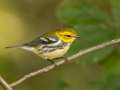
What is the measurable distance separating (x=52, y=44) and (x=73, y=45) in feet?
1.58

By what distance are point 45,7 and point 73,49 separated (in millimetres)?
3363

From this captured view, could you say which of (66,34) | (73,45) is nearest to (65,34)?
(66,34)

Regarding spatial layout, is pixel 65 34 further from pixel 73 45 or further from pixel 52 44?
pixel 73 45

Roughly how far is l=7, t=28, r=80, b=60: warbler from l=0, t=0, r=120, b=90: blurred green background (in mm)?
118

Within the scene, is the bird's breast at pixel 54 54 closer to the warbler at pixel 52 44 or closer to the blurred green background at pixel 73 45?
the warbler at pixel 52 44

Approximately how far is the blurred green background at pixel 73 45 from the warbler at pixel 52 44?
0.39 feet

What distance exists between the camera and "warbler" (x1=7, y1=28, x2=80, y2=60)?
2895 mm

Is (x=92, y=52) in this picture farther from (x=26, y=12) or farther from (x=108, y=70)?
(x=26, y=12)

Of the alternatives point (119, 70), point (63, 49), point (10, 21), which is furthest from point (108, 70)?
point (10, 21)

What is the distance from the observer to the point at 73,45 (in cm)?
251

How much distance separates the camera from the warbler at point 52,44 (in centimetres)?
289

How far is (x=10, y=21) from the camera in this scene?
5.86 meters

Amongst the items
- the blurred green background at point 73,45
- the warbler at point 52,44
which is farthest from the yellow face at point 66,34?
the blurred green background at point 73,45

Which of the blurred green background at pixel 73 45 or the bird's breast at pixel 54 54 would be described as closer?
the blurred green background at pixel 73 45
